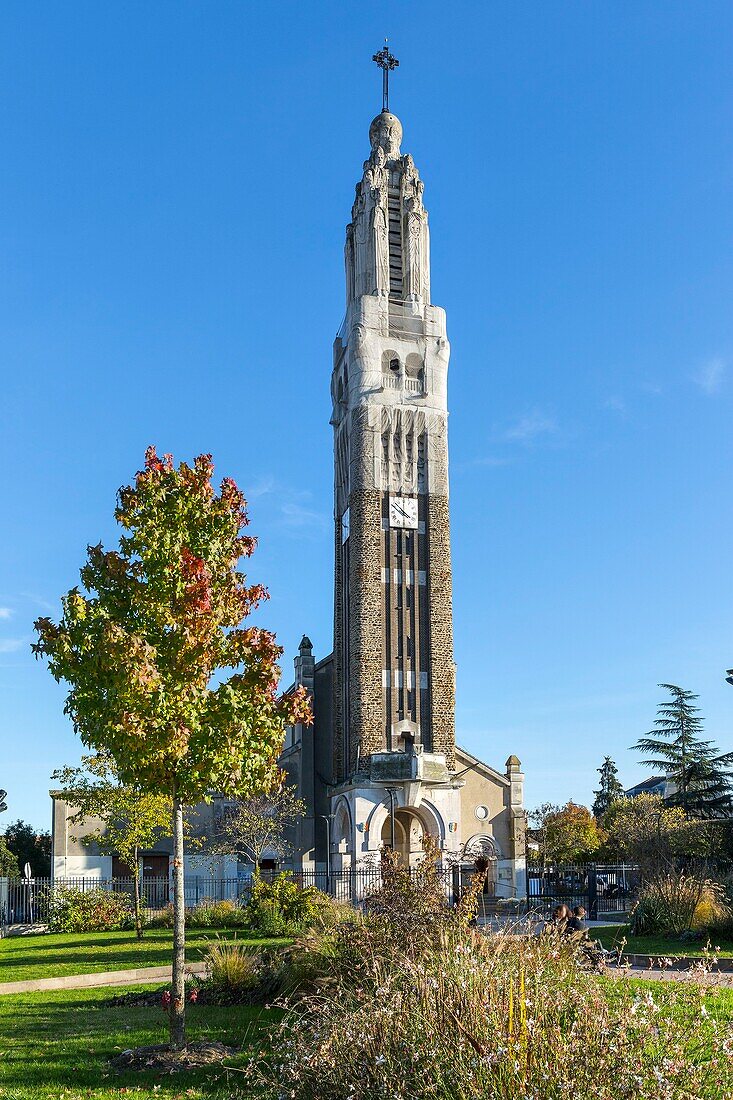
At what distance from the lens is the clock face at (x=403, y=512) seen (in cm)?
5681

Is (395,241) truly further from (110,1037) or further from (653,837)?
(110,1037)

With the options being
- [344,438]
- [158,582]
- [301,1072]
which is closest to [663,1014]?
[301,1072]

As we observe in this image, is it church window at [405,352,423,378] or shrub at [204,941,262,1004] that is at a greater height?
church window at [405,352,423,378]

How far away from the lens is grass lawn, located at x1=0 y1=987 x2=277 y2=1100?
32.7 feet

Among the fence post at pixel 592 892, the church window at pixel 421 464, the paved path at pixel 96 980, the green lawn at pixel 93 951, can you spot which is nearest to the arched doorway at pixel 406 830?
the church window at pixel 421 464

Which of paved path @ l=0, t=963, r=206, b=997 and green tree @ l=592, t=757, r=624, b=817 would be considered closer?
paved path @ l=0, t=963, r=206, b=997

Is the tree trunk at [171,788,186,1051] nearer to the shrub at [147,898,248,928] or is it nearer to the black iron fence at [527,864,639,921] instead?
the black iron fence at [527,864,639,921]

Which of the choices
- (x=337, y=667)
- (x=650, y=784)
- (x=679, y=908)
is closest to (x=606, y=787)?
(x=650, y=784)

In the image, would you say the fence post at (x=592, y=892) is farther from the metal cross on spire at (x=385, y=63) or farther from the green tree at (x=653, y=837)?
the metal cross on spire at (x=385, y=63)

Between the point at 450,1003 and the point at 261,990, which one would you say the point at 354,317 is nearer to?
the point at 261,990

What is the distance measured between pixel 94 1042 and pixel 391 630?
43.5 meters

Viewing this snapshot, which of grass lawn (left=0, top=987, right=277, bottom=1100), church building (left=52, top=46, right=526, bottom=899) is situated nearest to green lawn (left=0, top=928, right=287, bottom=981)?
grass lawn (left=0, top=987, right=277, bottom=1100)

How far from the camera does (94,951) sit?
25.9 m

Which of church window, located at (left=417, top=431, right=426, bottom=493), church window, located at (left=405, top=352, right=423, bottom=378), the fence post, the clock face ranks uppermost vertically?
church window, located at (left=405, top=352, right=423, bottom=378)
